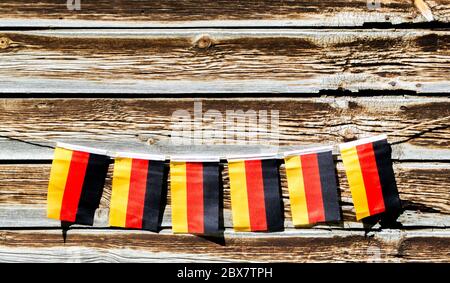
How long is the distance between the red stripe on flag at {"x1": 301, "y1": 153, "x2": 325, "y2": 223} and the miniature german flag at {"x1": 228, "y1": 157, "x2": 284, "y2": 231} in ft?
0.27

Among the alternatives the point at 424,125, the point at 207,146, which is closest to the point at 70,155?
the point at 207,146

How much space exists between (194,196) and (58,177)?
40 centimetres

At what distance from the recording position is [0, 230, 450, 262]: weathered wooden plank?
159 cm

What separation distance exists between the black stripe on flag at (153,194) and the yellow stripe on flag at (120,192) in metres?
0.06

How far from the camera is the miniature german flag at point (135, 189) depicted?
1.54 m

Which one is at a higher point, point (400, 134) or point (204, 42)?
point (204, 42)

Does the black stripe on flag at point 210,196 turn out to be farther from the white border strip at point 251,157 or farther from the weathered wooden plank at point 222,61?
the weathered wooden plank at point 222,61

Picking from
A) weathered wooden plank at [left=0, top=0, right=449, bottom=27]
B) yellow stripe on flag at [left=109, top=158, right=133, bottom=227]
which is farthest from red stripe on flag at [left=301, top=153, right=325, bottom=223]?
yellow stripe on flag at [left=109, top=158, right=133, bottom=227]

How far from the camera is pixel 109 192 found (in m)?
1.57

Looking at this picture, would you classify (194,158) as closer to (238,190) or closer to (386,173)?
(238,190)

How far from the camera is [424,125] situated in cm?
156

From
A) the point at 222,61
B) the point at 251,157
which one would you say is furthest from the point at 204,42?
the point at 251,157

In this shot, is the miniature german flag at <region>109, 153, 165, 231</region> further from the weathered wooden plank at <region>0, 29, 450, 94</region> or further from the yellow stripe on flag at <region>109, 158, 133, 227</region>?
the weathered wooden plank at <region>0, 29, 450, 94</region>
